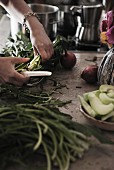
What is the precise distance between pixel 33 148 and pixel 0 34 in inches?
50.4

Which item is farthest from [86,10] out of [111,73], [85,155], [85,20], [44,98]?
[85,155]

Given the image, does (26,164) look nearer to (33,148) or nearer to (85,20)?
(33,148)

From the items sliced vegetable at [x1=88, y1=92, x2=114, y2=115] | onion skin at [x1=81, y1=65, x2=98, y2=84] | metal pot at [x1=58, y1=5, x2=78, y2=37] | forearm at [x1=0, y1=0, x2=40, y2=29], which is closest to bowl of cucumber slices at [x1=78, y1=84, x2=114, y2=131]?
→ sliced vegetable at [x1=88, y1=92, x2=114, y2=115]

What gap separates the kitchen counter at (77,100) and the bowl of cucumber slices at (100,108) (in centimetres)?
4

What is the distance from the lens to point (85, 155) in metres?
0.80

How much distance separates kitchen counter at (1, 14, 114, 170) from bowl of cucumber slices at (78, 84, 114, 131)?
0.04 meters

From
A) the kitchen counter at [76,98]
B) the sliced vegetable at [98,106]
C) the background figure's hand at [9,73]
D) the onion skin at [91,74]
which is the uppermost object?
the background figure's hand at [9,73]

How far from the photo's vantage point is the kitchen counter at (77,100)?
769 millimetres

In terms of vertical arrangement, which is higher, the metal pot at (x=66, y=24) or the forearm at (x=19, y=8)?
the forearm at (x=19, y=8)

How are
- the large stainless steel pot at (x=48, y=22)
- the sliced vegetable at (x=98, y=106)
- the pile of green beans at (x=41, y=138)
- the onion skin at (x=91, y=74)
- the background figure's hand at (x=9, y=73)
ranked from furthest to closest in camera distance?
the large stainless steel pot at (x=48, y=22), the onion skin at (x=91, y=74), the background figure's hand at (x=9, y=73), the sliced vegetable at (x=98, y=106), the pile of green beans at (x=41, y=138)

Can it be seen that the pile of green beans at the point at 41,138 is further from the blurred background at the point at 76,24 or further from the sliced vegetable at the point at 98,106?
the blurred background at the point at 76,24

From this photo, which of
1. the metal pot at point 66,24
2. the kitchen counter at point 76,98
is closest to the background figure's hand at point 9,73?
the kitchen counter at point 76,98

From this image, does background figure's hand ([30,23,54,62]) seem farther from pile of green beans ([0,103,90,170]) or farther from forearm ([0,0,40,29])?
pile of green beans ([0,103,90,170])

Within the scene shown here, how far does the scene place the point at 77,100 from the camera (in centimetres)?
108
